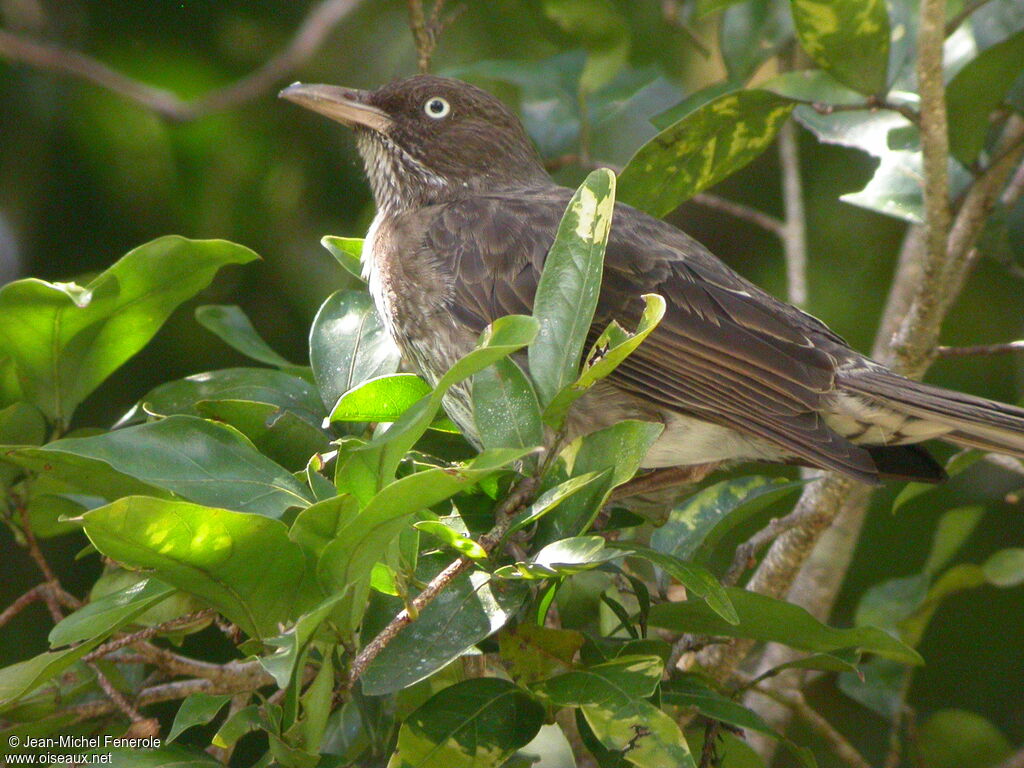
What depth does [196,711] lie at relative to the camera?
2.24 metres

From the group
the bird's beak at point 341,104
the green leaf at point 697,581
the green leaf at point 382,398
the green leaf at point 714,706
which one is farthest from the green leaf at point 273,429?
the bird's beak at point 341,104

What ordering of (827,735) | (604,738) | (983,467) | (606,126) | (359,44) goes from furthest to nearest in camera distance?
(359,44) < (983,467) < (606,126) < (827,735) < (604,738)

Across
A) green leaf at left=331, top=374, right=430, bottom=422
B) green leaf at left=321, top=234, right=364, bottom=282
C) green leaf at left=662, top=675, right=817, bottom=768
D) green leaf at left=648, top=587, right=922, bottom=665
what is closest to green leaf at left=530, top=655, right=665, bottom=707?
green leaf at left=662, top=675, right=817, bottom=768

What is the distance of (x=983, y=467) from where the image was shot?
5438 mm

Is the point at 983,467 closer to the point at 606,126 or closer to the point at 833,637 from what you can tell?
the point at 606,126

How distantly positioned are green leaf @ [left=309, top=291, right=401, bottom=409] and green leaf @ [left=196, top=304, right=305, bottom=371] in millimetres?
183

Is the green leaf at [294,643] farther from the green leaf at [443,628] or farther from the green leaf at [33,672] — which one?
the green leaf at [33,672]

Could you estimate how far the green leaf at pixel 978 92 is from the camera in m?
3.53

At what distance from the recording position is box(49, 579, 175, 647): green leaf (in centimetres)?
218

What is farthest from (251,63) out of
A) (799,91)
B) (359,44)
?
(799,91)

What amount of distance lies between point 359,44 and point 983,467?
148 inches

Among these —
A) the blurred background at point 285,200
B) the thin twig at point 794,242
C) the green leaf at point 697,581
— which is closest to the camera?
the green leaf at point 697,581

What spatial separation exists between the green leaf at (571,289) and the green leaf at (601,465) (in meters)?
0.15

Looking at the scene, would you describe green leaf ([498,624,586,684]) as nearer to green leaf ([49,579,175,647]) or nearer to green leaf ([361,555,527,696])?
green leaf ([361,555,527,696])
